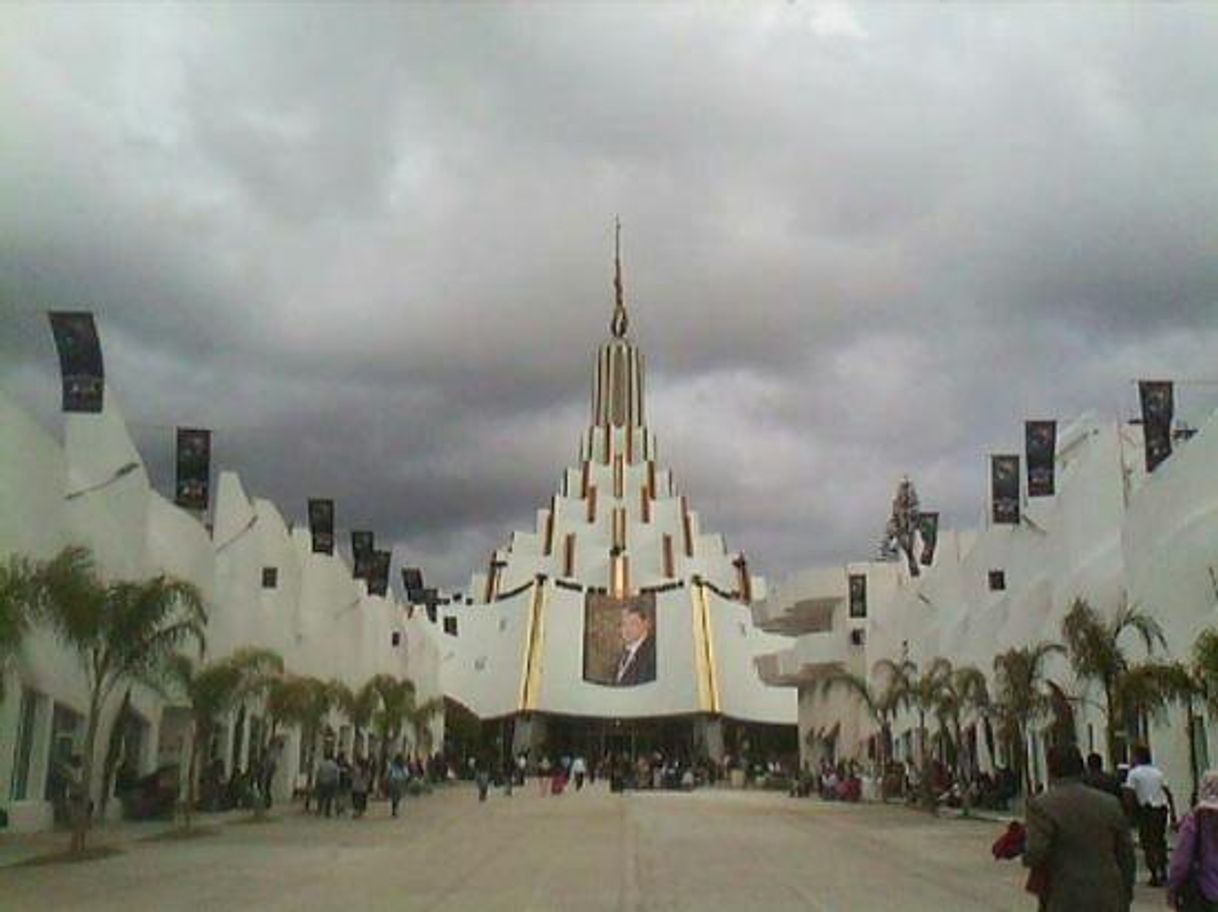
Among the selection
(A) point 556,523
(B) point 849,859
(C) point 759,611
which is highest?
(A) point 556,523

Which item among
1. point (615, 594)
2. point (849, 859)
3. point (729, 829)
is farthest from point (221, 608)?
point (615, 594)

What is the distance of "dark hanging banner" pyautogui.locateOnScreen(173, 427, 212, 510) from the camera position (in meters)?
23.5

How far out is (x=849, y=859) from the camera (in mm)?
17109

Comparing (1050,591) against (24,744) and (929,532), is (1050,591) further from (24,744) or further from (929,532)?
(24,744)

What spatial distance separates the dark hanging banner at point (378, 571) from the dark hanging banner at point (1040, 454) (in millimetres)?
21690

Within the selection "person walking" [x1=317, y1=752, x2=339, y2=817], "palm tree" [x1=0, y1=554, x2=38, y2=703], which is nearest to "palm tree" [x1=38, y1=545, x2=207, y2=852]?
"palm tree" [x1=0, y1=554, x2=38, y2=703]

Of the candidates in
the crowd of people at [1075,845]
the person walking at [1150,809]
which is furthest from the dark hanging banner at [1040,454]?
the crowd of people at [1075,845]

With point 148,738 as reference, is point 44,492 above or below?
above

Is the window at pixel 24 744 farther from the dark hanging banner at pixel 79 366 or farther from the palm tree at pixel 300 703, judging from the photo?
the palm tree at pixel 300 703

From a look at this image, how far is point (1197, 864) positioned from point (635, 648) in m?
66.8

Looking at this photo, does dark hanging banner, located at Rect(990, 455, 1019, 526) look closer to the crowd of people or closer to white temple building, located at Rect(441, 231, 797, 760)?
the crowd of people

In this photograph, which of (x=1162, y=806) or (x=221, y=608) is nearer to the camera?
(x=1162, y=806)

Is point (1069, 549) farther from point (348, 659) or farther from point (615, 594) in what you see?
point (615, 594)

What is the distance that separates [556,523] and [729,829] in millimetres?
65882
